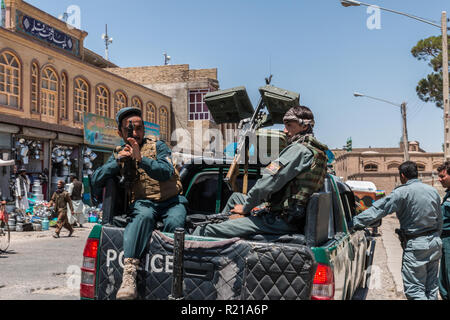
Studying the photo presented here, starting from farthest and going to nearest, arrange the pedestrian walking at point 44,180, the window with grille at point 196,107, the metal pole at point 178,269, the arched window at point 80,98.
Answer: the window with grille at point 196,107
the arched window at point 80,98
the pedestrian walking at point 44,180
the metal pole at point 178,269

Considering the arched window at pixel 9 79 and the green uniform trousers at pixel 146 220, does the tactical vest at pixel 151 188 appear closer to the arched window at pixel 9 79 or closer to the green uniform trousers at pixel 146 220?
the green uniform trousers at pixel 146 220

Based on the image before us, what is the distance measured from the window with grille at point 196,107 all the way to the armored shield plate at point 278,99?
1037 inches

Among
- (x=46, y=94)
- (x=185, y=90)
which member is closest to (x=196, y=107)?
(x=185, y=90)

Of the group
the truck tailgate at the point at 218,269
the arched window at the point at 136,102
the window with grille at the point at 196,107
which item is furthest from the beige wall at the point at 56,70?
the truck tailgate at the point at 218,269

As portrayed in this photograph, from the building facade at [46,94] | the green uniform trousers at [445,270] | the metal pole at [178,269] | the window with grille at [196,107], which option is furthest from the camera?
the window with grille at [196,107]

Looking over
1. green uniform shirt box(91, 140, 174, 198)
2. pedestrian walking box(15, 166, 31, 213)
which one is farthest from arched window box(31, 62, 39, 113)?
green uniform shirt box(91, 140, 174, 198)

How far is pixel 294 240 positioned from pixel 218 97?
2.79m

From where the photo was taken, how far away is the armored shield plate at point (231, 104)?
5.41 meters

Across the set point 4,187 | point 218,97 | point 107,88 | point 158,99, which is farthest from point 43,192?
point 218,97

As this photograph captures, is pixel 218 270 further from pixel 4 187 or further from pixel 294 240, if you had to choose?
pixel 4 187

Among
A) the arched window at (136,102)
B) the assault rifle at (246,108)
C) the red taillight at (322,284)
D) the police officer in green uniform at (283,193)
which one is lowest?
the red taillight at (322,284)

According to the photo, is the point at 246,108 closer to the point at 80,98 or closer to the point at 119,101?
the point at 80,98

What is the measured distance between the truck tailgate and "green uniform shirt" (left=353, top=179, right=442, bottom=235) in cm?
227

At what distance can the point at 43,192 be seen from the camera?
733 inches
